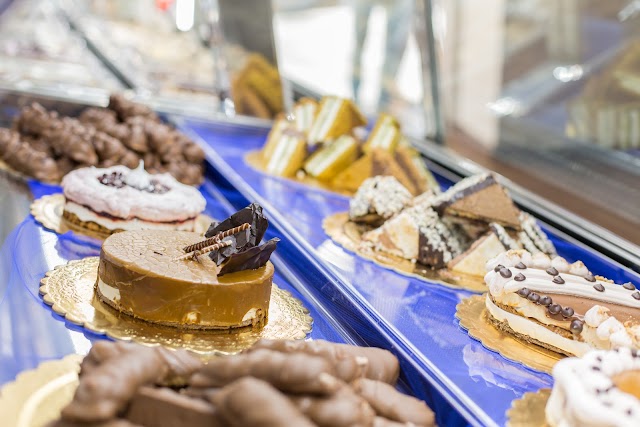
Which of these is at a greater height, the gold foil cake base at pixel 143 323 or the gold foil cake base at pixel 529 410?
the gold foil cake base at pixel 529 410

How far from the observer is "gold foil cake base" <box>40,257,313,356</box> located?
1893 mm

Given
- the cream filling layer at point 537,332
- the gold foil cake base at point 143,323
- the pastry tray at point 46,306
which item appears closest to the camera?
the pastry tray at point 46,306

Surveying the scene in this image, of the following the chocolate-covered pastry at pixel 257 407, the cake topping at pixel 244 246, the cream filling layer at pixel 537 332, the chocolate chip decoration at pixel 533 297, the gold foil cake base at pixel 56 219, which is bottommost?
the gold foil cake base at pixel 56 219

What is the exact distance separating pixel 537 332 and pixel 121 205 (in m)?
1.47

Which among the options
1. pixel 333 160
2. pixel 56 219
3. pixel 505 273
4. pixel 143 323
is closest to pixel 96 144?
pixel 56 219

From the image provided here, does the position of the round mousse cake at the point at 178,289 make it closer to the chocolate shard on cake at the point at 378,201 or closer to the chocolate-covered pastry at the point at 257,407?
the chocolate-covered pastry at the point at 257,407

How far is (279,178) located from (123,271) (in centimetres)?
175

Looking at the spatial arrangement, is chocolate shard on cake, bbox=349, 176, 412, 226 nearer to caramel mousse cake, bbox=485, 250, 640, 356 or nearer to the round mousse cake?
caramel mousse cake, bbox=485, 250, 640, 356

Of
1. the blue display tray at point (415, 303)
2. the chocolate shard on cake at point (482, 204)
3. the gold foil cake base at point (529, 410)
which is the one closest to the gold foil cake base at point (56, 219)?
the blue display tray at point (415, 303)

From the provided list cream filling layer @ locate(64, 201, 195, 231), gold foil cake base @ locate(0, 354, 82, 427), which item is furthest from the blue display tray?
gold foil cake base @ locate(0, 354, 82, 427)

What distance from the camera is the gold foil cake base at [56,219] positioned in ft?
8.68

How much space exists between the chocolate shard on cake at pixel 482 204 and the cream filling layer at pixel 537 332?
58 centimetres

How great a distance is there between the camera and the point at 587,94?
12.3ft

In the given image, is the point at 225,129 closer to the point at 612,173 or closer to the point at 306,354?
the point at 612,173
